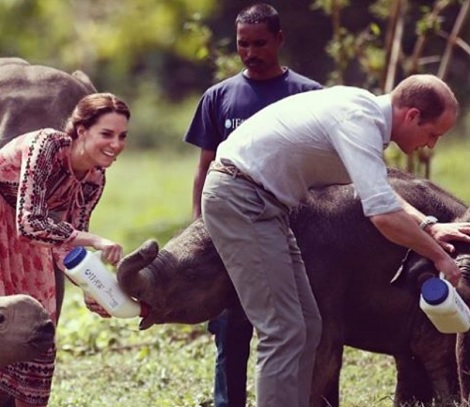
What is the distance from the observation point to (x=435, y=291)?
24.7 feet

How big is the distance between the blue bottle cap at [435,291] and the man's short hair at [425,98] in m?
0.75

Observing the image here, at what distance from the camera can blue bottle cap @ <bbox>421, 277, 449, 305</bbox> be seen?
24.7 ft

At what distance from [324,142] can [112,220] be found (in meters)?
13.2

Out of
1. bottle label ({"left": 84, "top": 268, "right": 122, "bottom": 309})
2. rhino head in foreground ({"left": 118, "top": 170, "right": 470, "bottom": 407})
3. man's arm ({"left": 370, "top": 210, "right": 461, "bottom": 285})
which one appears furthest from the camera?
rhino head in foreground ({"left": 118, "top": 170, "right": 470, "bottom": 407})

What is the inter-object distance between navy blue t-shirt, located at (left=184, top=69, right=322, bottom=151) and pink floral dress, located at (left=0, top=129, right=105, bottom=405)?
0.95 m

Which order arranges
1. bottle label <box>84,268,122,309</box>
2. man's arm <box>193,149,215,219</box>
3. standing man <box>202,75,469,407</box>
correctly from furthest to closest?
man's arm <box>193,149,215,219</box>
bottle label <box>84,268,122,309</box>
standing man <box>202,75,469,407</box>

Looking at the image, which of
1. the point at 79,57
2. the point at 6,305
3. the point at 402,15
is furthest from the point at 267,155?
the point at 79,57

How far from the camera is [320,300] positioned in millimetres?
8414

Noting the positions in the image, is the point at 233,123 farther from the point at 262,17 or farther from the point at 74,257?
the point at 74,257

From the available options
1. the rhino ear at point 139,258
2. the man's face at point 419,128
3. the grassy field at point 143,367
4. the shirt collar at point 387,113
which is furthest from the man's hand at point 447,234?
the grassy field at point 143,367

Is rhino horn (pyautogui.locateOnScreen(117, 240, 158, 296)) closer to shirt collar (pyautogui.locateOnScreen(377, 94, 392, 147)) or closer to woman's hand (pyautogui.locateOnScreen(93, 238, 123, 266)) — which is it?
woman's hand (pyautogui.locateOnScreen(93, 238, 123, 266))

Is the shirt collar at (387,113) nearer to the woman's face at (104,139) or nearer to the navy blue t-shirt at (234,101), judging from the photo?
the woman's face at (104,139)

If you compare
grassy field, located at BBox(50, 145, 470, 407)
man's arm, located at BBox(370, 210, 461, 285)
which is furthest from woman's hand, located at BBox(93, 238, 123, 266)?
grassy field, located at BBox(50, 145, 470, 407)

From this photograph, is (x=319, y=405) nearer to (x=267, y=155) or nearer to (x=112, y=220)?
(x=267, y=155)
